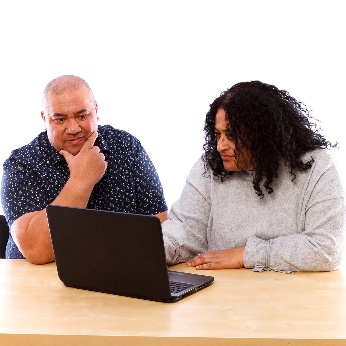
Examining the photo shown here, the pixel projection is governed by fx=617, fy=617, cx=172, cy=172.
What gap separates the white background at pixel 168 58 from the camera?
9.98 ft

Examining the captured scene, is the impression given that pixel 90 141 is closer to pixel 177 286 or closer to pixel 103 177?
pixel 103 177

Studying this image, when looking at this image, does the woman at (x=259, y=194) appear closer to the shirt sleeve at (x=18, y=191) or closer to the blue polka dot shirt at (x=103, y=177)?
the blue polka dot shirt at (x=103, y=177)

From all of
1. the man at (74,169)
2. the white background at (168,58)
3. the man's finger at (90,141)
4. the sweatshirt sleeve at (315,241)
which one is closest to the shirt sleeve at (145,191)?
the man at (74,169)

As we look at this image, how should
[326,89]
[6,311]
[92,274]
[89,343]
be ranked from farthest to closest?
1. [326,89]
2. [92,274]
3. [6,311]
4. [89,343]

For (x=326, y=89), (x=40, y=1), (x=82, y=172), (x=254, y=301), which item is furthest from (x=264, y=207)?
(x=40, y=1)

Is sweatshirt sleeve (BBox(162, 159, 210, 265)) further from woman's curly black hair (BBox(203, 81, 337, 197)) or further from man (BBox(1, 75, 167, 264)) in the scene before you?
man (BBox(1, 75, 167, 264))

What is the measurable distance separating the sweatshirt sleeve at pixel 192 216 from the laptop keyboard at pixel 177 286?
10.5 inches

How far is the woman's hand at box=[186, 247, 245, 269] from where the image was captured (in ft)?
5.72

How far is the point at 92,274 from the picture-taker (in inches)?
60.7

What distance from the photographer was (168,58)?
3125 mm

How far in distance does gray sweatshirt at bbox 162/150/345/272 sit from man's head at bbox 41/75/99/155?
0.45 meters

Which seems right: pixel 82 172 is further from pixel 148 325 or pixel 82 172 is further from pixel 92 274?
pixel 148 325

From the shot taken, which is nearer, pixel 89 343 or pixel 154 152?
pixel 89 343

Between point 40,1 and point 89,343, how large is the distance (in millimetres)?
2277
